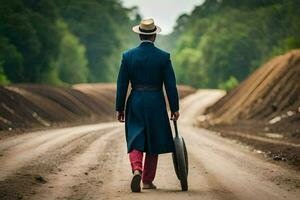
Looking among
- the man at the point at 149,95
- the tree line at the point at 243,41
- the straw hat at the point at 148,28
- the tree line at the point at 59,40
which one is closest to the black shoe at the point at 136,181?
the man at the point at 149,95

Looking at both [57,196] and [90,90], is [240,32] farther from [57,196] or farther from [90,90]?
[57,196]

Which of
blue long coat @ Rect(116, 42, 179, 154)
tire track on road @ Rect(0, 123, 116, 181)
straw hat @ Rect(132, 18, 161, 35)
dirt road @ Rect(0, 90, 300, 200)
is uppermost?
straw hat @ Rect(132, 18, 161, 35)

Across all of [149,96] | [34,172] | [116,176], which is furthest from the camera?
[34,172]

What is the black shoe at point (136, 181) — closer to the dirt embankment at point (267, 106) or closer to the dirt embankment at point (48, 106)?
the dirt embankment at point (267, 106)

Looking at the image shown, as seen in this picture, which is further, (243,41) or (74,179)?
(243,41)

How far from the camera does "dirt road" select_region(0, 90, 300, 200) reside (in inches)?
386

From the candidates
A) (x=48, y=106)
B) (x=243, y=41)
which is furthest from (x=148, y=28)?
(x=243, y=41)

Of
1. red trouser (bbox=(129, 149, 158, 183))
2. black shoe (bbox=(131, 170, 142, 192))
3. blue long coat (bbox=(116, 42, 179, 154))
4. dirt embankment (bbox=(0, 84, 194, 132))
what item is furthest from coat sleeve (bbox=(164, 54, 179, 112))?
Result: dirt embankment (bbox=(0, 84, 194, 132))

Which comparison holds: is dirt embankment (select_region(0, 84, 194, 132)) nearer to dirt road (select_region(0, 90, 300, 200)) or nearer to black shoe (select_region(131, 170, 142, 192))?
dirt road (select_region(0, 90, 300, 200))

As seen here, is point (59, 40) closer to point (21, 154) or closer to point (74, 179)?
point (21, 154)

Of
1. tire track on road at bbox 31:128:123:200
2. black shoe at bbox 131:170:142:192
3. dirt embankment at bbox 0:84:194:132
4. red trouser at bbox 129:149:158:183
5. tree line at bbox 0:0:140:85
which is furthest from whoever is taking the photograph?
tree line at bbox 0:0:140:85

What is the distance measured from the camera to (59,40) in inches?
2734

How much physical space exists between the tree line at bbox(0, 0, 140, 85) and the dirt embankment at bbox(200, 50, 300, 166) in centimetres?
1696

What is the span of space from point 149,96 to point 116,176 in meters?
2.07
